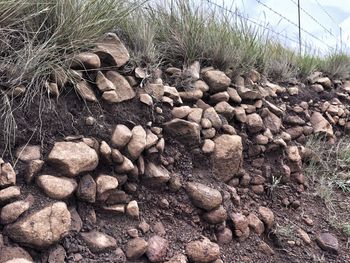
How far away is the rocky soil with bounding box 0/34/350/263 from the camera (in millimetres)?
1752

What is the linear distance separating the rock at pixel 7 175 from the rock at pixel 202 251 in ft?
2.65

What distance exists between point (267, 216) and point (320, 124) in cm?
129

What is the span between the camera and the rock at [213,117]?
2.56 m

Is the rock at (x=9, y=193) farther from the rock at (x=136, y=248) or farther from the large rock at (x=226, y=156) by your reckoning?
the large rock at (x=226, y=156)

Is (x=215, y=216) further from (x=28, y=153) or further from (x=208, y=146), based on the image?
(x=28, y=153)

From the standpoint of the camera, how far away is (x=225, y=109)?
269 centimetres

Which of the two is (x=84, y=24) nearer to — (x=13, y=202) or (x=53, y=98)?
(x=53, y=98)

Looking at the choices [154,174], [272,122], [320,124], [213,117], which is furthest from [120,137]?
[320,124]

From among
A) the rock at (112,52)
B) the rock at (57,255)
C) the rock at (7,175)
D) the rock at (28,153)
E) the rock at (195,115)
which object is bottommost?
the rock at (57,255)

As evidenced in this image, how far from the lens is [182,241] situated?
207cm

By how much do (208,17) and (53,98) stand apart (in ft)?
5.22

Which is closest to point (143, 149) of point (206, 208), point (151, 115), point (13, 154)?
point (151, 115)

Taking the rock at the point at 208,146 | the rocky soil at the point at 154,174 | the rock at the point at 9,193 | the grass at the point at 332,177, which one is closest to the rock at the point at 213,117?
the rocky soil at the point at 154,174

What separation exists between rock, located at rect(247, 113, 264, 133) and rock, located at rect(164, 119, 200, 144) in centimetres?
53
